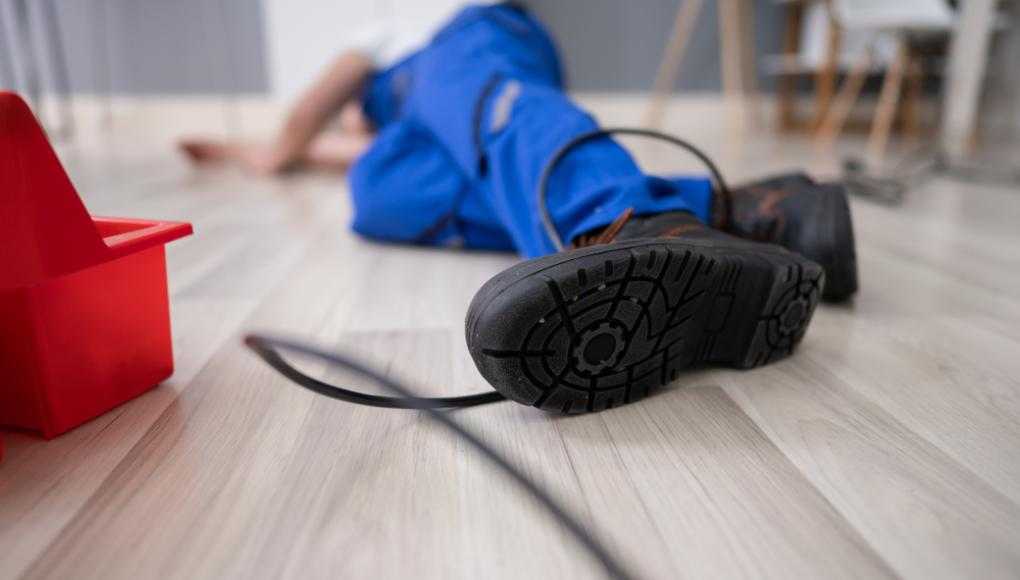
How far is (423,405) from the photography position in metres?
0.46

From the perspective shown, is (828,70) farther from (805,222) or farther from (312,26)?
(805,222)

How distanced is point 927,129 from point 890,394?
2.86 m

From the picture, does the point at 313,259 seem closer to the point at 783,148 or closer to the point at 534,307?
the point at 534,307

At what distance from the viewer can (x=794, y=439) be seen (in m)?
0.44

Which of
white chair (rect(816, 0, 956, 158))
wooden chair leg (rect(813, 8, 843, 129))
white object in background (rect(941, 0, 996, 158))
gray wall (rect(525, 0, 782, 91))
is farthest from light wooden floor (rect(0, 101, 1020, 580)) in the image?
gray wall (rect(525, 0, 782, 91))

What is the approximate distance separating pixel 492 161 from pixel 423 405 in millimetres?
363

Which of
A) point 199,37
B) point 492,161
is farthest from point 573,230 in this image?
point 199,37

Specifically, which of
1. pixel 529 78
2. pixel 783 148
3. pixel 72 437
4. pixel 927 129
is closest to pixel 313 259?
pixel 529 78

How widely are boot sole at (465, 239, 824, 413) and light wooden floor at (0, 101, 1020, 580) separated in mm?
31

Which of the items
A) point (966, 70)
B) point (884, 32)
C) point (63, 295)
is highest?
point (884, 32)

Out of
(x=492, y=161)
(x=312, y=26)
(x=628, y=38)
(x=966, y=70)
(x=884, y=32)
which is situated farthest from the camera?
(x=628, y=38)

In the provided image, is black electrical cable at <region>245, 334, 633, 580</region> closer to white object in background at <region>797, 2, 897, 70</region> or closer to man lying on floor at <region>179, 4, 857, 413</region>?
man lying on floor at <region>179, 4, 857, 413</region>

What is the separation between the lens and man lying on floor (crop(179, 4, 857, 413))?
1.38 ft

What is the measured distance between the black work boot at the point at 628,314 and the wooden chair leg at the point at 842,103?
2.05m
